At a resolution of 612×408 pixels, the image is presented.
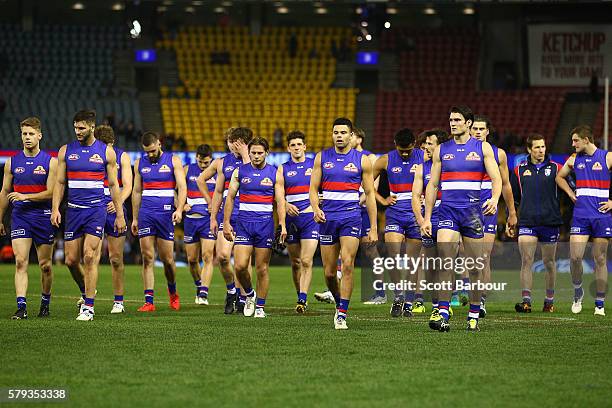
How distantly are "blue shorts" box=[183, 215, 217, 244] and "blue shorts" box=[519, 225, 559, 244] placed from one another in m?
4.90

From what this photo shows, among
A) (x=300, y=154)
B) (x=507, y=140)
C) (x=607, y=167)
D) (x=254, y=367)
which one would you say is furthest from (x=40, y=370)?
(x=507, y=140)

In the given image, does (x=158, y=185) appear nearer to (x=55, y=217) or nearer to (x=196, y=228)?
(x=196, y=228)

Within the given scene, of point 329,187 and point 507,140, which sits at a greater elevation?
point 507,140

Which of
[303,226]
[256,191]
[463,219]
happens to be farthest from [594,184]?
[256,191]

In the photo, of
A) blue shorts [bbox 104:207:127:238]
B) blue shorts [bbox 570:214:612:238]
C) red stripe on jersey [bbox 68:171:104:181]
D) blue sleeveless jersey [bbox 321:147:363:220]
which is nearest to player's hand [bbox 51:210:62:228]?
red stripe on jersey [bbox 68:171:104:181]

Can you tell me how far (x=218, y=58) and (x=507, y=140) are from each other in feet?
41.9

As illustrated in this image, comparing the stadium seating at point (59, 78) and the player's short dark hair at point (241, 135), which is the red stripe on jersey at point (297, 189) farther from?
the stadium seating at point (59, 78)

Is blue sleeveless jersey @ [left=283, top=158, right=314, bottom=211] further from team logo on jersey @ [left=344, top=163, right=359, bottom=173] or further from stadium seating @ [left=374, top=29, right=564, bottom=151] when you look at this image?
stadium seating @ [left=374, top=29, right=564, bottom=151]

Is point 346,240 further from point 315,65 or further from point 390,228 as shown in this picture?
point 315,65

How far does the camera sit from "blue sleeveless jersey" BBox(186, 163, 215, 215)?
17969mm

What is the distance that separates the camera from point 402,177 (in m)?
15.8

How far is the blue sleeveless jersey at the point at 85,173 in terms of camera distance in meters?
13.9

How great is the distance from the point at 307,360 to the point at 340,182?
3587mm

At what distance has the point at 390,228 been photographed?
1580cm
